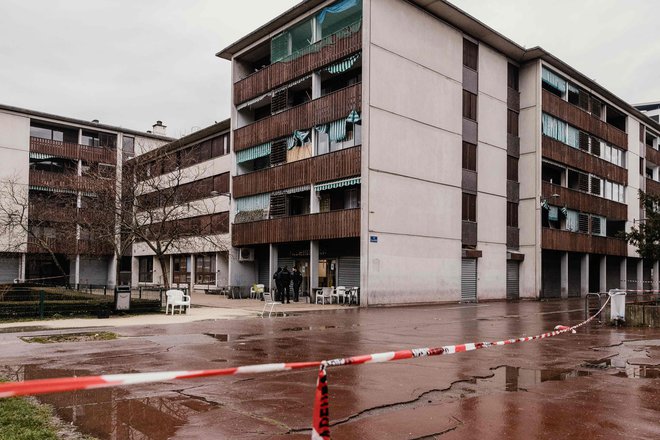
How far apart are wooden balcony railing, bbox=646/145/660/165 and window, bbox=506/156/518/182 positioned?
70.9 feet

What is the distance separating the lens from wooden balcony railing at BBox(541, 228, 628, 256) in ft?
117

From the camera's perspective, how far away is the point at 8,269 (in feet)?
151

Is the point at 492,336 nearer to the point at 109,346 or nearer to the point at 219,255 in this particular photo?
the point at 109,346

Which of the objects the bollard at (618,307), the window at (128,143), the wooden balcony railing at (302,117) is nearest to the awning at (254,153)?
the wooden balcony railing at (302,117)

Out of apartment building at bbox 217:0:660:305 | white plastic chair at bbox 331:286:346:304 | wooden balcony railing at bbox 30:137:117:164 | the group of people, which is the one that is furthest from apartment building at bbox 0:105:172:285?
white plastic chair at bbox 331:286:346:304

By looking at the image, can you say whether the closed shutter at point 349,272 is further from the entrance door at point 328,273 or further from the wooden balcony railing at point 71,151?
the wooden balcony railing at point 71,151

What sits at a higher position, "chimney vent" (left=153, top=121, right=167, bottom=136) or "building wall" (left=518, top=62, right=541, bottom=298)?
"chimney vent" (left=153, top=121, right=167, bottom=136)

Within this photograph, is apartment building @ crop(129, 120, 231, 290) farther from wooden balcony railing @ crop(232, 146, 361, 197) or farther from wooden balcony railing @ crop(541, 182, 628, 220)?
wooden balcony railing @ crop(541, 182, 628, 220)

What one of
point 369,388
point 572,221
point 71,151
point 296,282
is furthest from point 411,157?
point 71,151

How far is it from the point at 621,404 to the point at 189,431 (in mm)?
5080

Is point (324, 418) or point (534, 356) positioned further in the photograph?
point (534, 356)

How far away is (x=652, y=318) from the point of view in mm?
16438

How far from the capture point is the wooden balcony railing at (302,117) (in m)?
27.4

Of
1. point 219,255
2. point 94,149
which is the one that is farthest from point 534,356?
point 94,149
